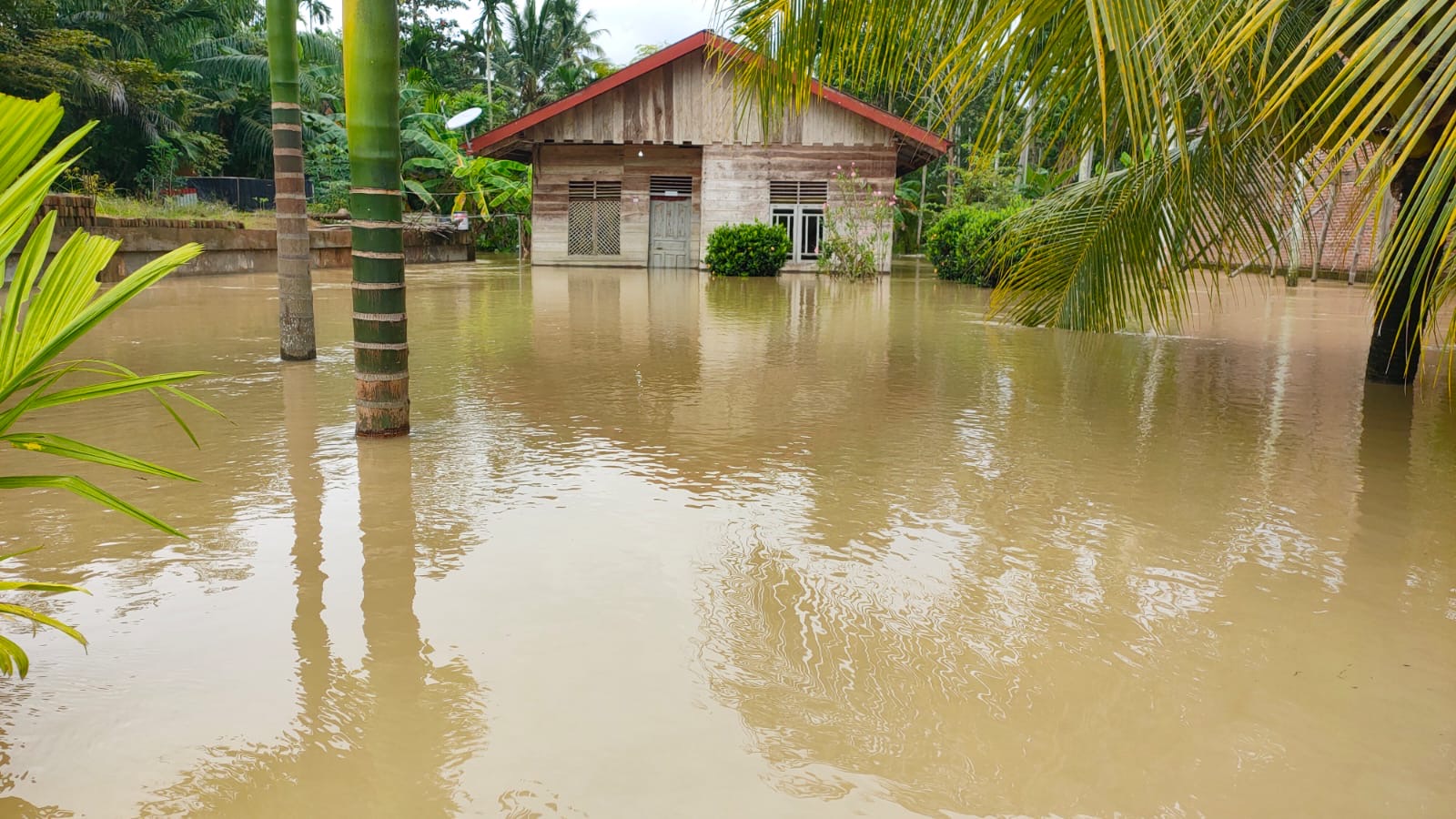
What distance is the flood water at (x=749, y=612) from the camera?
211 cm

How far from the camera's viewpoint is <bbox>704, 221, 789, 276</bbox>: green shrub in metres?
20.8

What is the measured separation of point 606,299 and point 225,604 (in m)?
11.4

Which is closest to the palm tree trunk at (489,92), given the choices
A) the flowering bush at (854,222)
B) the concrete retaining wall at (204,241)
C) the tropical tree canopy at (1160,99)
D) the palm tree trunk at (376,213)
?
the concrete retaining wall at (204,241)

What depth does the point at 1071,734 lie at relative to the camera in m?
2.29

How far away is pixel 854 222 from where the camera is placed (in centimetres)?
2153

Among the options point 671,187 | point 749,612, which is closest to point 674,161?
point 671,187

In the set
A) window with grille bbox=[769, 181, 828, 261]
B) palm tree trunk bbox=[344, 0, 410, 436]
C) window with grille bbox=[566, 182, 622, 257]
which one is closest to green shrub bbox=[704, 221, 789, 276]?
window with grille bbox=[769, 181, 828, 261]

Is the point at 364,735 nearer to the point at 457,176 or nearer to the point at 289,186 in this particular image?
the point at 289,186

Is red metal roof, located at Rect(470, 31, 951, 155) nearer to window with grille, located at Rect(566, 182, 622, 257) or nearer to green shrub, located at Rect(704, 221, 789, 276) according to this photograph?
window with grille, located at Rect(566, 182, 622, 257)

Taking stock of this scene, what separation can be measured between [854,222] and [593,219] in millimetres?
6252

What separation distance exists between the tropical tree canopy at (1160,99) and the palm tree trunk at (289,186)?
3208mm

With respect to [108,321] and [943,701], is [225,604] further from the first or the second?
[108,321]

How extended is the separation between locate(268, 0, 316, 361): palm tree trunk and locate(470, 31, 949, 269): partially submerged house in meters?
13.8

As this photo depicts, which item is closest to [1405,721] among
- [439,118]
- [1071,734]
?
[1071,734]
